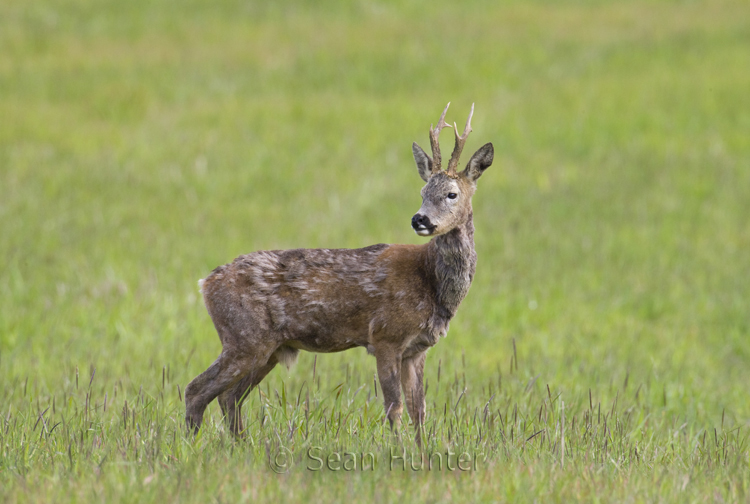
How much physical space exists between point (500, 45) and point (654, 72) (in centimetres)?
342

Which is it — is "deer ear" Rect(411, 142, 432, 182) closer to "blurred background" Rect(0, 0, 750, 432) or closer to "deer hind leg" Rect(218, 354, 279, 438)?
"deer hind leg" Rect(218, 354, 279, 438)

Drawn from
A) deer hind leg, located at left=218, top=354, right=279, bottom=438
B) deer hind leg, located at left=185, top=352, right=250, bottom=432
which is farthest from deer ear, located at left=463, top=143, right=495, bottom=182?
deer hind leg, located at left=185, top=352, right=250, bottom=432

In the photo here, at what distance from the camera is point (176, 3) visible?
2416 centimetres

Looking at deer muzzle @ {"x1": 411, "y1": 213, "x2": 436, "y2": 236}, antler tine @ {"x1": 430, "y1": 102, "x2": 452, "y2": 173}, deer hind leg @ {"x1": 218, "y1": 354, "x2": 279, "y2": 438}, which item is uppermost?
antler tine @ {"x1": 430, "y1": 102, "x2": 452, "y2": 173}

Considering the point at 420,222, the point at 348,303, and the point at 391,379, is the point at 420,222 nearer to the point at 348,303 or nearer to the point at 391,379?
the point at 348,303

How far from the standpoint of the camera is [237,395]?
5.75 meters

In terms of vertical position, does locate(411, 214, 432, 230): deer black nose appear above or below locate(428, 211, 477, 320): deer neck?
above

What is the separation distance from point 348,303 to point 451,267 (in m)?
0.64

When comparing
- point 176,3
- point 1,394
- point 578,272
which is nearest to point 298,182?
point 578,272

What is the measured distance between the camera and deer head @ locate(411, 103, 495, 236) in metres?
5.33

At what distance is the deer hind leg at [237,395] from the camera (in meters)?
5.61

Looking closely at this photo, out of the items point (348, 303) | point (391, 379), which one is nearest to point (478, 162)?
point (348, 303)

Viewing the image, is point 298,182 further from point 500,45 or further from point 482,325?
point 500,45

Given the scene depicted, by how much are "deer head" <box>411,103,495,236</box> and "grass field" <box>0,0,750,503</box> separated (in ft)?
3.56
